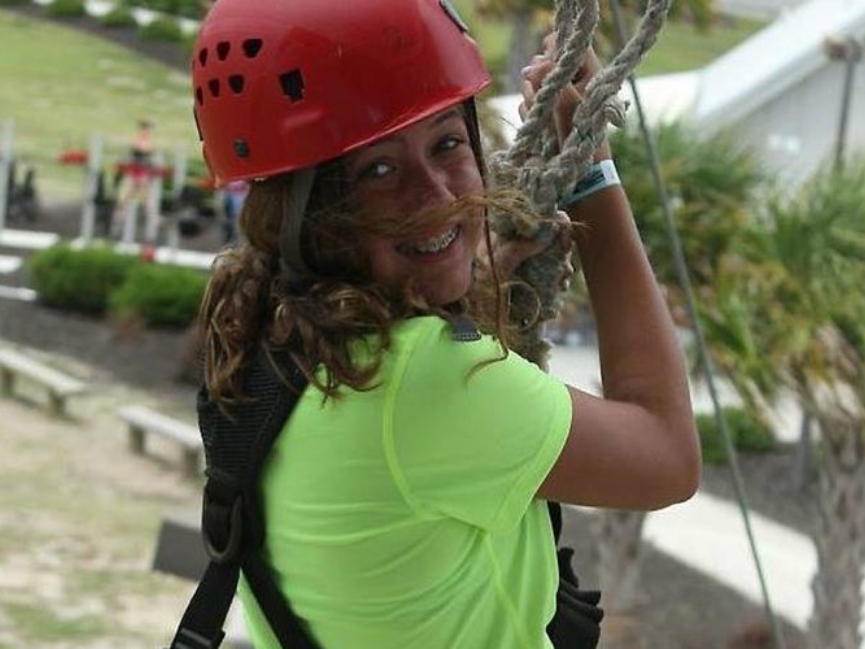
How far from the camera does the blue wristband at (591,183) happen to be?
6.34 feet

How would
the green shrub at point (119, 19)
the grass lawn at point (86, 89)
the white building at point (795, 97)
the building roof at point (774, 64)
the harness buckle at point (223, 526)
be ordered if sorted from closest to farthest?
the harness buckle at point (223, 526), the white building at point (795, 97), the building roof at point (774, 64), the grass lawn at point (86, 89), the green shrub at point (119, 19)

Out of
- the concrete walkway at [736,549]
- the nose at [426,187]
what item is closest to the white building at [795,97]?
the concrete walkway at [736,549]

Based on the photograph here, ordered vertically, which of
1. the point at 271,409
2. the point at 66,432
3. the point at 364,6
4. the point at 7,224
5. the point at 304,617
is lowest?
the point at 7,224

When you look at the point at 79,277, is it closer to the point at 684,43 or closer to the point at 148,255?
the point at 148,255

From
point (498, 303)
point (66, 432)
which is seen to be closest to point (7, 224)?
point (66, 432)

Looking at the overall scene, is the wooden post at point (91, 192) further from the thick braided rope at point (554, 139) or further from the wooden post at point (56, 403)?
the thick braided rope at point (554, 139)

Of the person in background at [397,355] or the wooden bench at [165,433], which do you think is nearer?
the person in background at [397,355]

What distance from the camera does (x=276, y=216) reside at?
1.82 m

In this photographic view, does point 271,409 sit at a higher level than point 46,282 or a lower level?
higher

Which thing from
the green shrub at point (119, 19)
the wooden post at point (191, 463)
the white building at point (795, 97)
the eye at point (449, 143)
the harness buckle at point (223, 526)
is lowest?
the green shrub at point (119, 19)

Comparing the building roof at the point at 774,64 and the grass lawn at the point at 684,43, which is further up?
the building roof at the point at 774,64

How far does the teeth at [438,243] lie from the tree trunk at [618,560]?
24.3 ft

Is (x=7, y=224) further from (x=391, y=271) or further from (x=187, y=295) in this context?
(x=391, y=271)

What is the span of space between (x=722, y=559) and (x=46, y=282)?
25.2ft
